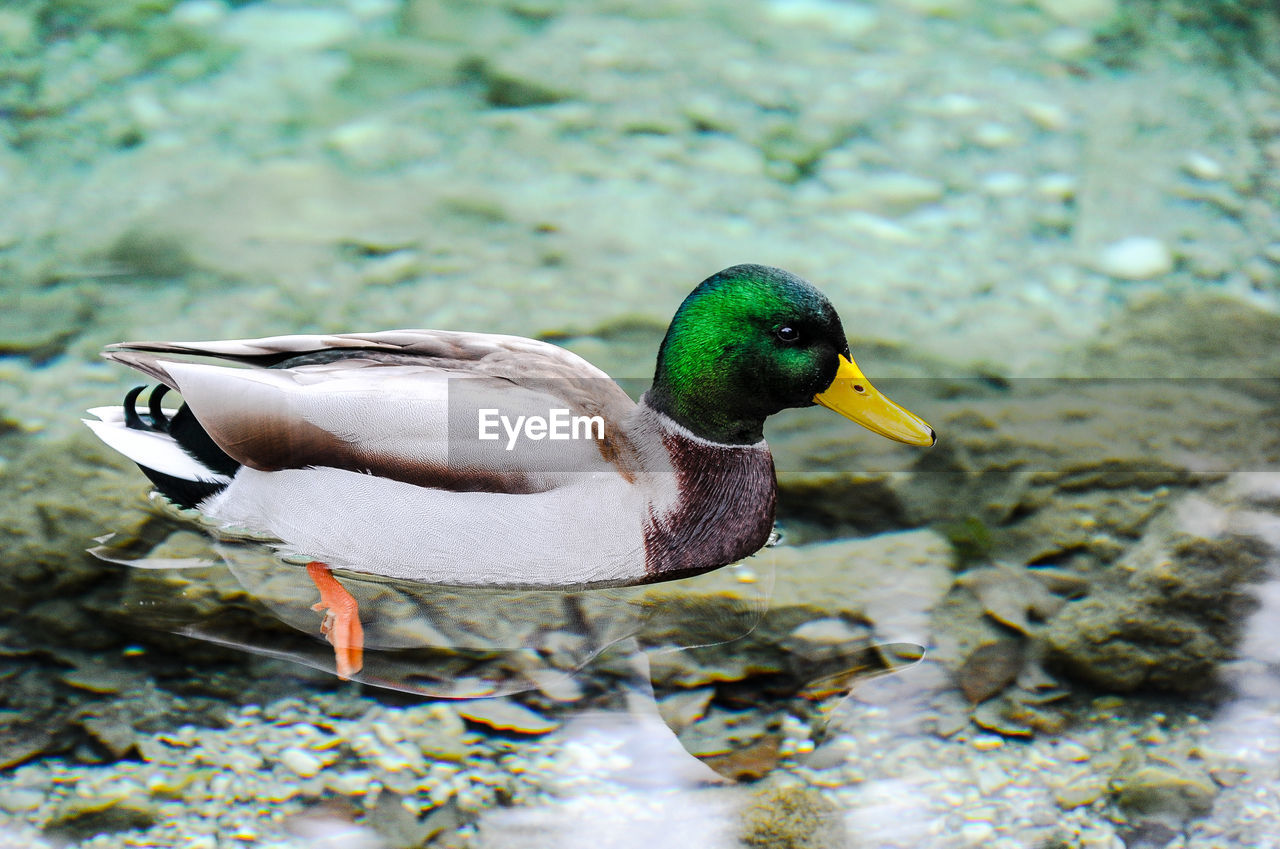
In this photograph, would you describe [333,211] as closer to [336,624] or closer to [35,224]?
[35,224]

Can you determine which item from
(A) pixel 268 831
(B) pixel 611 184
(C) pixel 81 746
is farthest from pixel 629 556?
(B) pixel 611 184

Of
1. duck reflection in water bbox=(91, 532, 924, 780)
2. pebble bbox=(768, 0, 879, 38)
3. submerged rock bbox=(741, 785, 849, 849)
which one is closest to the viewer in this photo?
submerged rock bbox=(741, 785, 849, 849)

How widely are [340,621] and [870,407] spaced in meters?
1.43

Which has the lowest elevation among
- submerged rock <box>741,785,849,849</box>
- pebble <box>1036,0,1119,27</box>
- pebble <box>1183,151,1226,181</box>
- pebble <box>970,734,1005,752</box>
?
submerged rock <box>741,785,849,849</box>

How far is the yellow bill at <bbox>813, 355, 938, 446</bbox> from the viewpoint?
351cm

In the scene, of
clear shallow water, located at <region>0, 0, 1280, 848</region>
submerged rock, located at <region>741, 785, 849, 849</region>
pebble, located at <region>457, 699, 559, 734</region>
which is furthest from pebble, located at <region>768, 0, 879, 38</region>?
submerged rock, located at <region>741, 785, 849, 849</region>

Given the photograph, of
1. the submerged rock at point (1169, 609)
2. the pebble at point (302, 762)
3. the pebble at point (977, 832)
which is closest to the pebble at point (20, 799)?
the pebble at point (302, 762)

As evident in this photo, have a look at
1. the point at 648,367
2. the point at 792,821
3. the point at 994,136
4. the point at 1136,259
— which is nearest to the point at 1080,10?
the point at 994,136

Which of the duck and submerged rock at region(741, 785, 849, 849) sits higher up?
the duck

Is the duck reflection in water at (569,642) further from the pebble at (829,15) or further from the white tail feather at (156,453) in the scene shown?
the pebble at (829,15)

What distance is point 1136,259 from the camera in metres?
5.17

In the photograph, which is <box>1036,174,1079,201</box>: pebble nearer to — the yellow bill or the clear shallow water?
the clear shallow water

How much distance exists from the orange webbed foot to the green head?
0.92 m

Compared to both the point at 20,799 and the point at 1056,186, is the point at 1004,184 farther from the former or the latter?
the point at 20,799
